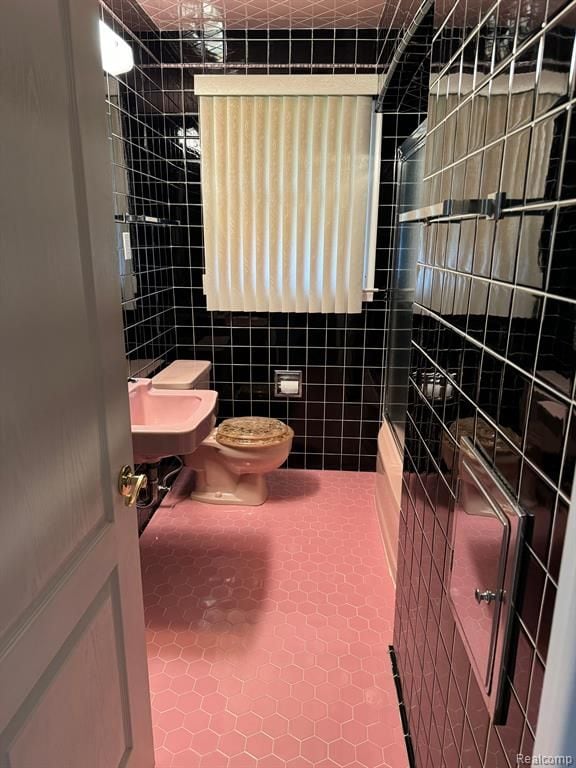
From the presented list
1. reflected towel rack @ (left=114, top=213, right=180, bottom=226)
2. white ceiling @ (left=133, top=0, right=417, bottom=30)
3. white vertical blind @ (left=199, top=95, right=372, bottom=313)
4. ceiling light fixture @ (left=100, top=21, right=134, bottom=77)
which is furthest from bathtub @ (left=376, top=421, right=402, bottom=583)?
ceiling light fixture @ (left=100, top=21, right=134, bottom=77)

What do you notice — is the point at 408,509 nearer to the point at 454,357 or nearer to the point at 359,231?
the point at 454,357

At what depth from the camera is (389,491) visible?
261cm

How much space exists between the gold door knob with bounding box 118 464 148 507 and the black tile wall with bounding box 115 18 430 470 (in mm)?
2181

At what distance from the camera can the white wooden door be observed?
780 mm

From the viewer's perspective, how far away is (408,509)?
5.72ft

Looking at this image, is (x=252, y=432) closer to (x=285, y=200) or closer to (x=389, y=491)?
(x=389, y=491)

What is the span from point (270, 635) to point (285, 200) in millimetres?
2341

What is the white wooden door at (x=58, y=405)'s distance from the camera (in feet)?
2.56

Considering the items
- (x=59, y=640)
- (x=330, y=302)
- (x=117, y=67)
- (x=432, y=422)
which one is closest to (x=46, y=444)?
(x=59, y=640)

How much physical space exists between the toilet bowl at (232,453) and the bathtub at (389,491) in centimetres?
55

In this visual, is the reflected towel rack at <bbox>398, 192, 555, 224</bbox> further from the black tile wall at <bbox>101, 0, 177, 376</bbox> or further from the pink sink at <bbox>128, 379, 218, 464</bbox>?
the black tile wall at <bbox>101, 0, 177, 376</bbox>

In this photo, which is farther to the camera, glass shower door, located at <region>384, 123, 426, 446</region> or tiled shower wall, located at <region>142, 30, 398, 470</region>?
tiled shower wall, located at <region>142, 30, 398, 470</region>

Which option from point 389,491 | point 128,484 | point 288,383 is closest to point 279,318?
point 288,383

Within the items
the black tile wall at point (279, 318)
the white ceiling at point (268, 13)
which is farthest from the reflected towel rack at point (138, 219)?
the white ceiling at point (268, 13)
